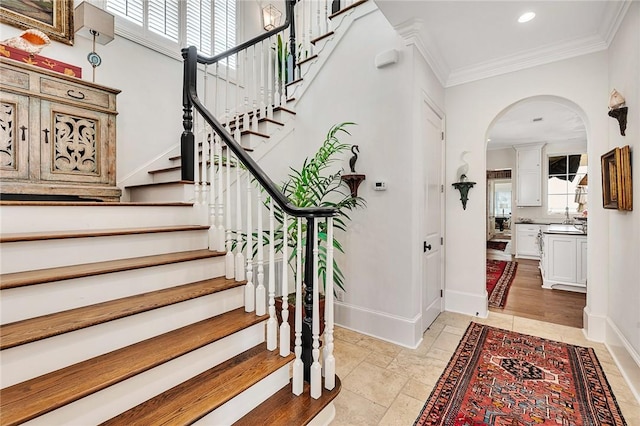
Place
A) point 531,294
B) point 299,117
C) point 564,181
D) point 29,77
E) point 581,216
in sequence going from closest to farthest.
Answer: point 29,77 < point 299,117 < point 531,294 < point 581,216 < point 564,181

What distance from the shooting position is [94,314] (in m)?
1.38

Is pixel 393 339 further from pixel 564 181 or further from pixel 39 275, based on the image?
pixel 564 181

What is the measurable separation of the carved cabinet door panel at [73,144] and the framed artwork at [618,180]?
164 inches

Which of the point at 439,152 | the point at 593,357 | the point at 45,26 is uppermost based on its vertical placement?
the point at 45,26

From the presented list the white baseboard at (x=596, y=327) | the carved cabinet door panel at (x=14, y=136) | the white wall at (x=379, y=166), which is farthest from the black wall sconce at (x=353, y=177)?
the carved cabinet door panel at (x=14, y=136)

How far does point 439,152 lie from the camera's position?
325 cm

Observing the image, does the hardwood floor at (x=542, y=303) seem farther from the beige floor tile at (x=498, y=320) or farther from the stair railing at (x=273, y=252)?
the stair railing at (x=273, y=252)

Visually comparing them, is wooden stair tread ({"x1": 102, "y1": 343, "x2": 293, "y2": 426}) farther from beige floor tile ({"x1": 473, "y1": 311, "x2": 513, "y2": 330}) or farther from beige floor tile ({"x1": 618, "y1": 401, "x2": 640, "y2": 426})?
beige floor tile ({"x1": 473, "y1": 311, "x2": 513, "y2": 330})

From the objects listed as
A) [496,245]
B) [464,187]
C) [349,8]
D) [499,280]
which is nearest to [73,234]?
[349,8]

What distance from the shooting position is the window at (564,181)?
654 centimetres

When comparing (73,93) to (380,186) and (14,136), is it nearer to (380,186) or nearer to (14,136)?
(14,136)

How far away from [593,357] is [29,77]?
194 inches

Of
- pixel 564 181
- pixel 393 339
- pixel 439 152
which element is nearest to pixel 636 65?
pixel 439 152

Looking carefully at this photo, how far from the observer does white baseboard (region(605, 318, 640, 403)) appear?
1.93m
